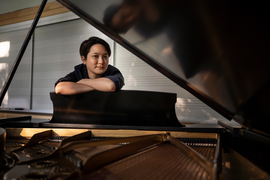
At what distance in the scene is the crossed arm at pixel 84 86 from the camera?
1.49 meters

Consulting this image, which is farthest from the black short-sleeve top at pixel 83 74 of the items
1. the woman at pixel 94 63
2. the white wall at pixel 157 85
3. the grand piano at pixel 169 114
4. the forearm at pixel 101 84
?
the white wall at pixel 157 85

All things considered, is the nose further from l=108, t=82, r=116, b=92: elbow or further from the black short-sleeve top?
l=108, t=82, r=116, b=92: elbow

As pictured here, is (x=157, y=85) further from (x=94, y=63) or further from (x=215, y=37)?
(x=215, y=37)

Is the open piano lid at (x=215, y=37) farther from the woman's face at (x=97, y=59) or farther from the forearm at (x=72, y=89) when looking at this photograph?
the woman's face at (x=97, y=59)

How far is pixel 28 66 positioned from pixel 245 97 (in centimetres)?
595

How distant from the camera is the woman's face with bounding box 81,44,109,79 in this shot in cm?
194

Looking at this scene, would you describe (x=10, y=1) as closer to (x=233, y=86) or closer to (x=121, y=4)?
(x=121, y=4)

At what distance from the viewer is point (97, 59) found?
1.96 meters

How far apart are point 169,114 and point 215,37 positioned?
34.1 inches

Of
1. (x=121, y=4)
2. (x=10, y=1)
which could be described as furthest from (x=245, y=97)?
(x=10, y=1)

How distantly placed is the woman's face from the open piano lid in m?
0.78

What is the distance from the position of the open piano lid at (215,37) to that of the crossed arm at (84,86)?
0.50 meters

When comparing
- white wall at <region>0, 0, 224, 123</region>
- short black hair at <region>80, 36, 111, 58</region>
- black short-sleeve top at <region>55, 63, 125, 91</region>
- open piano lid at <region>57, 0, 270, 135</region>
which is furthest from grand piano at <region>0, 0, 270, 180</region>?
white wall at <region>0, 0, 224, 123</region>

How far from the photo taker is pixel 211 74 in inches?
39.5
